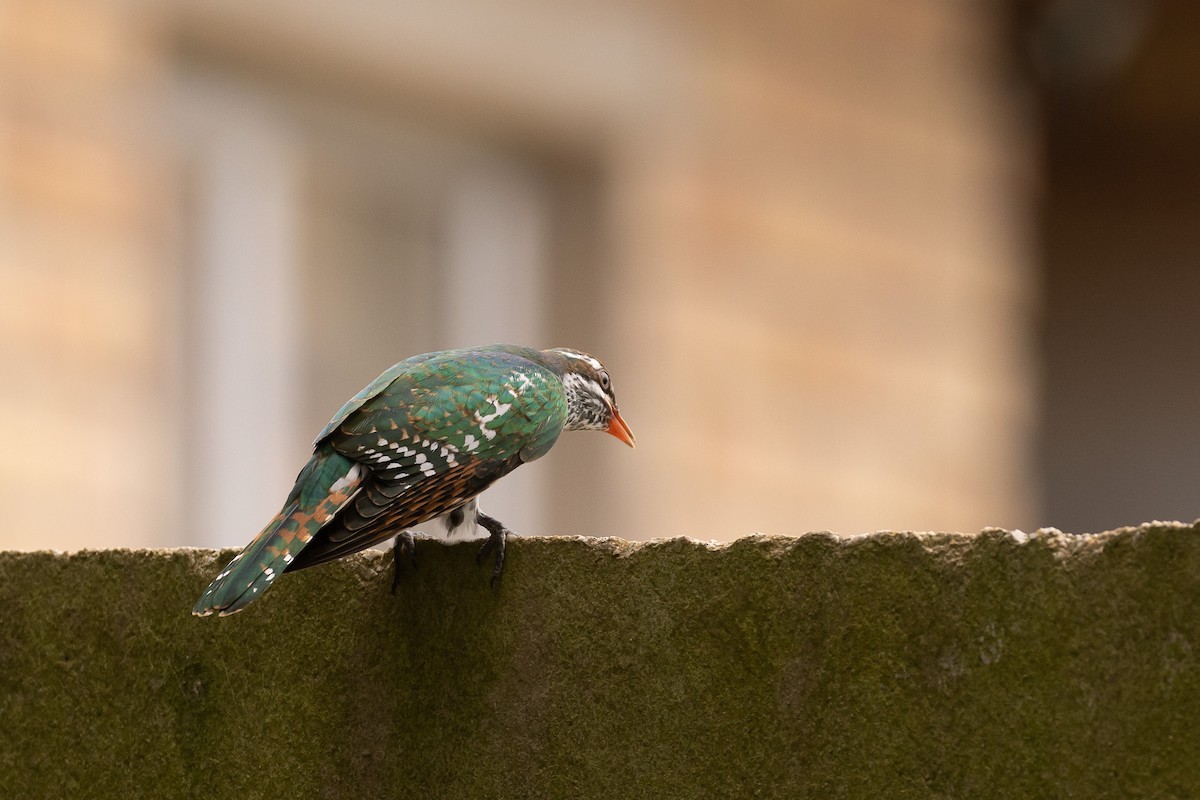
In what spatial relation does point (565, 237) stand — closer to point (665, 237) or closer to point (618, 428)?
point (665, 237)

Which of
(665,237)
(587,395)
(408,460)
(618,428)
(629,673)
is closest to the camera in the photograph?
(629,673)

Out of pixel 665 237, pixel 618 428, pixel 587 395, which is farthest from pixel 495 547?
pixel 665 237

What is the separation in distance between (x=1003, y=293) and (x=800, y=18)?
154 cm

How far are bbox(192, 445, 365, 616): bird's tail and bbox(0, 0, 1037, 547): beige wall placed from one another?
2.90 metres

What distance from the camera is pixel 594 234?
7.34m

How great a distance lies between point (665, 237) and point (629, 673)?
5036 millimetres

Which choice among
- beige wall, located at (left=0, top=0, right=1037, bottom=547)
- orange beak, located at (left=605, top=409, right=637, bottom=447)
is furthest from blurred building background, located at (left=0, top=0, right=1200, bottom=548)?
orange beak, located at (left=605, top=409, right=637, bottom=447)

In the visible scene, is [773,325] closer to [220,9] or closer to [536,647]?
[220,9]

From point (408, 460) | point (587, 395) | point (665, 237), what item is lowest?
point (408, 460)

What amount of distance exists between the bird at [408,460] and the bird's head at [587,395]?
290mm

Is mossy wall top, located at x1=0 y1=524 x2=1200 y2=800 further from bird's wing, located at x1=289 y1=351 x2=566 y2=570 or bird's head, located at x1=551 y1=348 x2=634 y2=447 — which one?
bird's head, located at x1=551 y1=348 x2=634 y2=447

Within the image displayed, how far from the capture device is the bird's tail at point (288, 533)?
2.26 meters

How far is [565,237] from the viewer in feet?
24.3

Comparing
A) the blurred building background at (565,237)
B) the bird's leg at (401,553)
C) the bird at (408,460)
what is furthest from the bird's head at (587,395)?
the blurred building background at (565,237)
